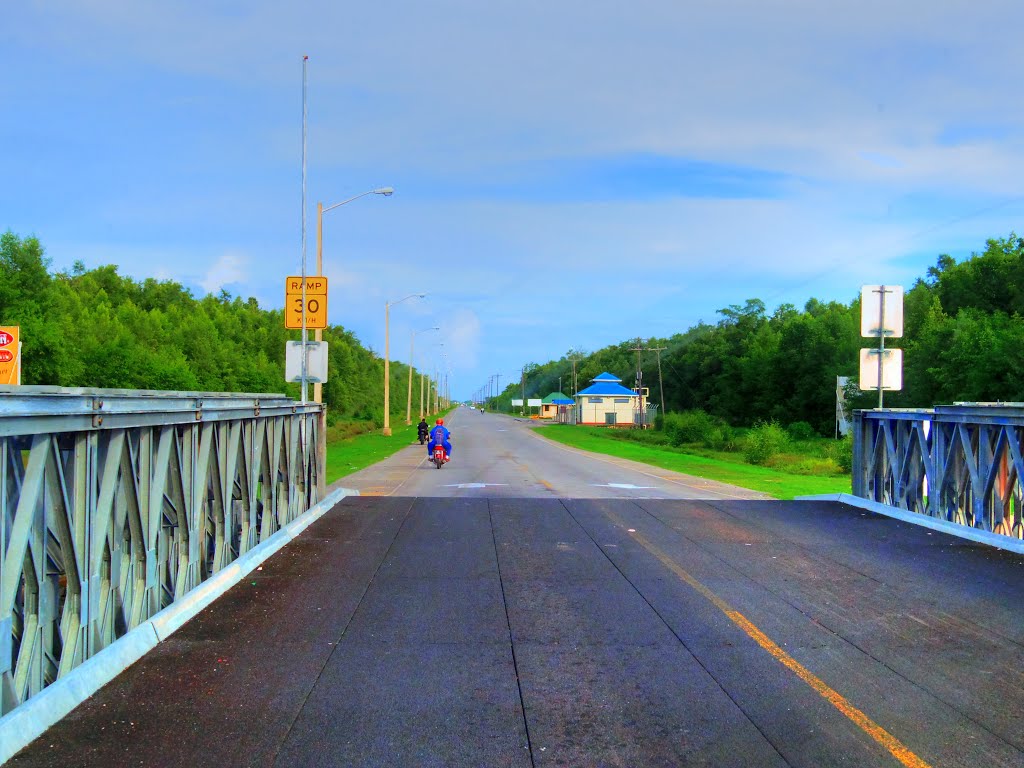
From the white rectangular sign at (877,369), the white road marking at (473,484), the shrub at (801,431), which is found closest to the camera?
the white rectangular sign at (877,369)

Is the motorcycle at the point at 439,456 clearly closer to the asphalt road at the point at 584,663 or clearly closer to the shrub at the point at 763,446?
the shrub at the point at 763,446

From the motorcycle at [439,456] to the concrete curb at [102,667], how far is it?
19917mm

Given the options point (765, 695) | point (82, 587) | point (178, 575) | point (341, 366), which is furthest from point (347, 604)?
point (341, 366)

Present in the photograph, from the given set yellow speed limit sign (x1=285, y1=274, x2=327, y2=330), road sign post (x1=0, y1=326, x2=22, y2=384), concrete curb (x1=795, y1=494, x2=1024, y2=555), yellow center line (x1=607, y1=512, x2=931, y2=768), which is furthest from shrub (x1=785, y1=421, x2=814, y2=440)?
yellow center line (x1=607, y1=512, x2=931, y2=768)

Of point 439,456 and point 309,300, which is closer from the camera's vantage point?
point 309,300

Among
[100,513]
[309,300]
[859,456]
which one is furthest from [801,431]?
[100,513]

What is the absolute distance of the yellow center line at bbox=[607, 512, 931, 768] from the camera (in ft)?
15.5

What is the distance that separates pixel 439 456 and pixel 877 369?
1613 cm

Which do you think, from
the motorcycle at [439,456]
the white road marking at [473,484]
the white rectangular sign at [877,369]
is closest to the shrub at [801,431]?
the motorcycle at [439,456]

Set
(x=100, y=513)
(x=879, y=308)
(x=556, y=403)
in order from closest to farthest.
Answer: (x=100, y=513), (x=879, y=308), (x=556, y=403)

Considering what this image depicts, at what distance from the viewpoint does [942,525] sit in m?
12.2

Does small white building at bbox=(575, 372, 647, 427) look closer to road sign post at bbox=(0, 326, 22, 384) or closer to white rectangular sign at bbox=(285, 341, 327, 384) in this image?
white rectangular sign at bbox=(285, 341, 327, 384)

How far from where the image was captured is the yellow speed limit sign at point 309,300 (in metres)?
22.2

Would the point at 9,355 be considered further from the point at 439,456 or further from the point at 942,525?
the point at 942,525
